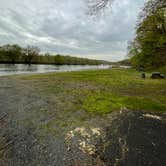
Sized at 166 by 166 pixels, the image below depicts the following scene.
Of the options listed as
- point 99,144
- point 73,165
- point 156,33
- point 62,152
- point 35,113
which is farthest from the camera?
point 156,33

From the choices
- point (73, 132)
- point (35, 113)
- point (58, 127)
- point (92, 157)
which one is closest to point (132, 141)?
point (92, 157)

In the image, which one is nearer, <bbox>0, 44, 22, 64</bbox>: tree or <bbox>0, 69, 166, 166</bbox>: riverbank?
<bbox>0, 69, 166, 166</bbox>: riverbank

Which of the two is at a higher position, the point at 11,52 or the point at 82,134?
the point at 11,52

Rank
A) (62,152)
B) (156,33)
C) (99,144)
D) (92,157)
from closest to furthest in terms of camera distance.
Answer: (92,157), (62,152), (99,144), (156,33)

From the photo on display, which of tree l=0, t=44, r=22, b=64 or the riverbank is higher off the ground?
tree l=0, t=44, r=22, b=64

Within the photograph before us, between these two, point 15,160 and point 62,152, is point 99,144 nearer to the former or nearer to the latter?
point 62,152

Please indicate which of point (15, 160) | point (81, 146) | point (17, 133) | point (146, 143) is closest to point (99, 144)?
point (81, 146)

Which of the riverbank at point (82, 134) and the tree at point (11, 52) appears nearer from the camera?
the riverbank at point (82, 134)

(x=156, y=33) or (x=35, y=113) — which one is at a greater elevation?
(x=156, y=33)

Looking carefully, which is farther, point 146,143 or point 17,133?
point 17,133

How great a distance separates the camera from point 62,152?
357 centimetres

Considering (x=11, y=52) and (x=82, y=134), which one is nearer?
(x=82, y=134)

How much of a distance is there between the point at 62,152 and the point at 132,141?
177cm

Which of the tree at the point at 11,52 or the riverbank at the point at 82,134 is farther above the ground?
the tree at the point at 11,52
